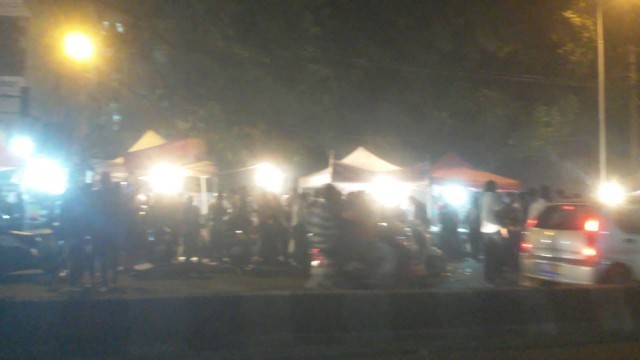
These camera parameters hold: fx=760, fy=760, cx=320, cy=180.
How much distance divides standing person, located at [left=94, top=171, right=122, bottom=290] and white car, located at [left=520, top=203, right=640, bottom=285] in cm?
699

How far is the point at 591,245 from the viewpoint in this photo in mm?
11867

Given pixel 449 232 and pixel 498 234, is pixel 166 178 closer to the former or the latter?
pixel 449 232

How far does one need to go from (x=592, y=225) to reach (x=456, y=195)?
31.8 ft

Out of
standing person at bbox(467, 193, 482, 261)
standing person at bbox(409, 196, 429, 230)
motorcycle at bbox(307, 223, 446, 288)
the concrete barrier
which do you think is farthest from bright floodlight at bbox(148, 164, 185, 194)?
the concrete barrier

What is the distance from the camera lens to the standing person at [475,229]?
18297 millimetres

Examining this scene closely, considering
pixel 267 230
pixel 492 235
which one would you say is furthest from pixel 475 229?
pixel 267 230

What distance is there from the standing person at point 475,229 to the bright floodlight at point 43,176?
31.0 ft

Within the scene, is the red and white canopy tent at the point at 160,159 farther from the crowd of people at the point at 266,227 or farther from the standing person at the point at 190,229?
the standing person at the point at 190,229

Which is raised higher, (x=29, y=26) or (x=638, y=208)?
(x=29, y=26)

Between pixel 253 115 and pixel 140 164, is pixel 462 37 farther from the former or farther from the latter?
pixel 140 164

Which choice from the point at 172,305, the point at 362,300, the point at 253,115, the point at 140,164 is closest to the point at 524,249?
the point at 362,300

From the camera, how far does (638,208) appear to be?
12102mm

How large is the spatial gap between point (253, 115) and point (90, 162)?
8.09 m

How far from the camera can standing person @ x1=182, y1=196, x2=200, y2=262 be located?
15.1 meters
